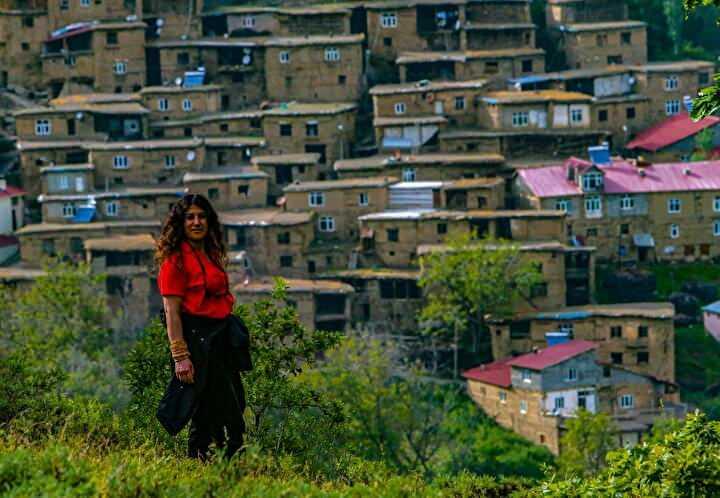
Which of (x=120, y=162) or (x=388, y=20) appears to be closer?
(x=120, y=162)

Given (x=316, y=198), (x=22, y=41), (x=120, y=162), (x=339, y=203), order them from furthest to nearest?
(x=22, y=41)
(x=120, y=162)
(x=316, y=198)
(x=339, y=203)

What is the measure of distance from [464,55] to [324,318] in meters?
13.3

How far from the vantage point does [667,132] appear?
64.3 meters

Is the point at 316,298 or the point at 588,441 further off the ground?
the point at 316,298

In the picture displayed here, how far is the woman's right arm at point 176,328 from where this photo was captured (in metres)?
17.5

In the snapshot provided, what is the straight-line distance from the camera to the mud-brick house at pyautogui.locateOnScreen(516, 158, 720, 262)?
197 ft

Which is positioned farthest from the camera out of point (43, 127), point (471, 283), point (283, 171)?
point (43, 127)

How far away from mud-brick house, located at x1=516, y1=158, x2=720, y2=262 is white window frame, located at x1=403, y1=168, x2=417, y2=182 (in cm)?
299

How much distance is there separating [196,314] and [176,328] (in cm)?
24

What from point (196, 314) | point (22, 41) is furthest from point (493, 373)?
A: point (196, 314)

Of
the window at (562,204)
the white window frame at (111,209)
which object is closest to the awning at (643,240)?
the window at (562,204)

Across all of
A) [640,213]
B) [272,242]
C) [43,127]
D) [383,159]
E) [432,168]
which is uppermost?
[43,127]

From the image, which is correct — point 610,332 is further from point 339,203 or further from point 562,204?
point 339,203

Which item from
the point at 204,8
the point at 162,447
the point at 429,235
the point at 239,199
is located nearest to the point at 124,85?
the point at 204,8
